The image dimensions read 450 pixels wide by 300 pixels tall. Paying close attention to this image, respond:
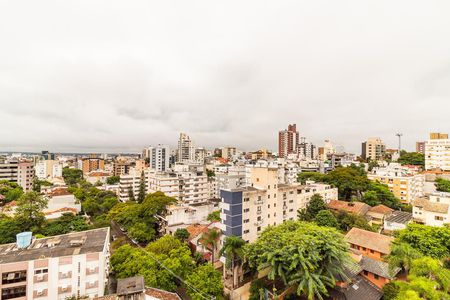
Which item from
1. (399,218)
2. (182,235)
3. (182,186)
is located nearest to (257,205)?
(182,235)

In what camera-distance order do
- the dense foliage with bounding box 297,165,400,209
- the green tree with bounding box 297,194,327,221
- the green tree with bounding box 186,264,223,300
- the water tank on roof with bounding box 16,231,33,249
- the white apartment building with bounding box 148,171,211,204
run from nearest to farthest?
the green tree with bounding box 186,264,223,300
the water tank on roof with bounding box 16,231,33,249
the green tree with bounding box 297,194,327,221
the dense foliage with bounding box 297,165,400,209
the white apartment building with bounding box 148,171,211,204

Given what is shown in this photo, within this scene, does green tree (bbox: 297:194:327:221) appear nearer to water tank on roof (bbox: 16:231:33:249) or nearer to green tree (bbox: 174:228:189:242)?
green tree (bbox: 174:228:189:242)

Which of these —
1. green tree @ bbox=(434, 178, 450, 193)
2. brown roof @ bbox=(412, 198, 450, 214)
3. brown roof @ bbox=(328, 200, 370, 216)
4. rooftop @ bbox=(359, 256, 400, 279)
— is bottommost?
rooftop @ bbox=(359, 256, 400, 279)

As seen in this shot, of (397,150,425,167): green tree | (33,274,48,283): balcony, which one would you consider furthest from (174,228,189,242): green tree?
(397,150,425,167): green tree

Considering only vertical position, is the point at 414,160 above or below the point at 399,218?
above

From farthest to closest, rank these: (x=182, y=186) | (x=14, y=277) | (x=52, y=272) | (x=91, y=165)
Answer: (x=91, y=165)
(x=182, y=186)
(x=52, y=272)
(x=14, y=277)

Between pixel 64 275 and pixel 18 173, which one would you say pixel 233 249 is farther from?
pixel 18 173

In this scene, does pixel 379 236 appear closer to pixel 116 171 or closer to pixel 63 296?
pixel 63 296
